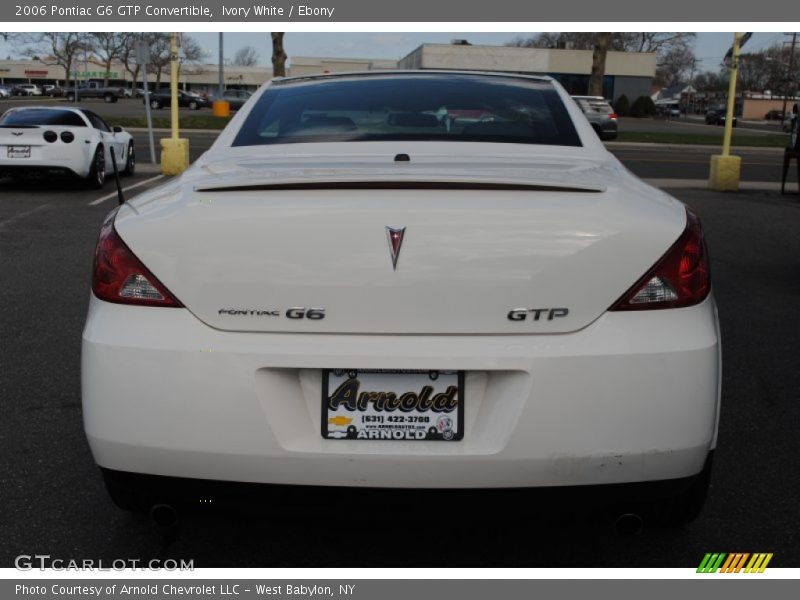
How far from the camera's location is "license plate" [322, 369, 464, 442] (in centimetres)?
231

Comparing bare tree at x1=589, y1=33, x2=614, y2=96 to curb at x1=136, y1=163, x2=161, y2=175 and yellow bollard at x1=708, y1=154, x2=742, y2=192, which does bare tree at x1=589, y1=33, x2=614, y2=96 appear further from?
curb at x1=136, y1=163, x2=161, y2=175

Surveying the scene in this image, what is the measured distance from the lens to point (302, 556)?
2873mm

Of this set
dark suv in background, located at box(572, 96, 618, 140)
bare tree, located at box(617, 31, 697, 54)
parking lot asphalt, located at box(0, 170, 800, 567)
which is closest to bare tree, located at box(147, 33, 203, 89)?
bare tree, located at box(617, 31, 697, 54)

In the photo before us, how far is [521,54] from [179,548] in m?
67.0

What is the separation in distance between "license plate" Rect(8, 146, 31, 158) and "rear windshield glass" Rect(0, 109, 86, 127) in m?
0.42

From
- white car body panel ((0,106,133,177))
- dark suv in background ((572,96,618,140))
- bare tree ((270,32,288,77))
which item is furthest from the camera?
bare tree ((270,32,288,77))

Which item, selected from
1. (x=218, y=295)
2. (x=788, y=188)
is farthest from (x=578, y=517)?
(x=788, y=188)

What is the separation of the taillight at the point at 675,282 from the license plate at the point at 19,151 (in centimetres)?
1223

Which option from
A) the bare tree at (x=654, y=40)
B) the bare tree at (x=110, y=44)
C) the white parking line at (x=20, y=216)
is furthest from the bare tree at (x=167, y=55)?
the white parking line at (x=20, y=216)

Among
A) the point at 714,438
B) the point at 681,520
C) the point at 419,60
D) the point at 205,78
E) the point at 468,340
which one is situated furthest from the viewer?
the point at 205,78

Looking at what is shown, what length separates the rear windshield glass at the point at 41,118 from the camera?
1320 centimetres

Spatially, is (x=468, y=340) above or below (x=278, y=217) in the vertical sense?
below

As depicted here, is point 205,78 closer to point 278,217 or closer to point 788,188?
point 788,188

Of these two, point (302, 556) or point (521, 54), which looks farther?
point (521, 54)
